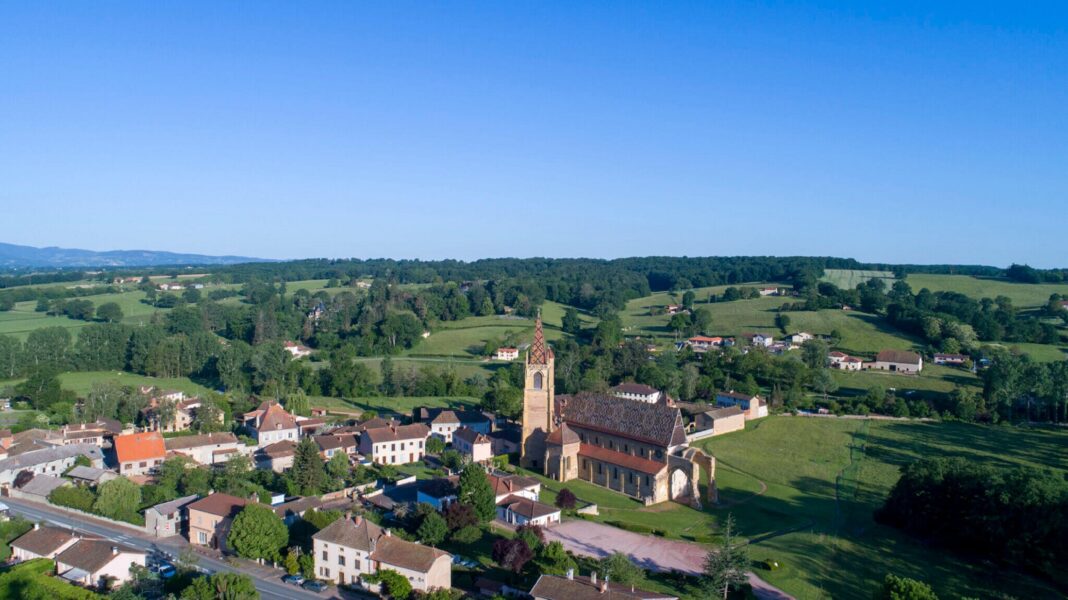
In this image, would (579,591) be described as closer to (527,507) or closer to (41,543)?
(527,507)

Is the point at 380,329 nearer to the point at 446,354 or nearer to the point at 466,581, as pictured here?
the point at 446,354

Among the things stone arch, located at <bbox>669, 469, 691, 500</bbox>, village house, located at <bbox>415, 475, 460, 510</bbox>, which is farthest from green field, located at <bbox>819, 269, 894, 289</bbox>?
village house, located at <bbox>415, 475, 460, 510</bbox>

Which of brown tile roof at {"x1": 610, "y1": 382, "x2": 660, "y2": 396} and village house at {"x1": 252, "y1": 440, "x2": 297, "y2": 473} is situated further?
brown tile roof at {"x1": 610, "y1": 382, "x2": 660, "y2": 396}

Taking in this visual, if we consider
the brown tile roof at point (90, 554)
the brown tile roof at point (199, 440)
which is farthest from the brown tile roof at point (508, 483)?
the brown tile roof at point (199, 440)

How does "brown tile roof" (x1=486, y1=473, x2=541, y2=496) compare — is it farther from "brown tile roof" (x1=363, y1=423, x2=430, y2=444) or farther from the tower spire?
"brown tile roof" (x1=363, y1=423, x2=430, y2=444)

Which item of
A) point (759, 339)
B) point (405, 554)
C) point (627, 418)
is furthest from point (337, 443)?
point (759, 339)

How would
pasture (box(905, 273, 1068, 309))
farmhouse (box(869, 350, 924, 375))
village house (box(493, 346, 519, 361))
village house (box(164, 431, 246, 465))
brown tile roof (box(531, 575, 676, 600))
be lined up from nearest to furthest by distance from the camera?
brown tile roof (box(531, 575, 676, 600)) < village house (box(164, 431, 246, 465)) < farmhouse (box(869, 350, 924, 375)) < village house (box(493, 346, 519, 361)) < pasture (box(905, 273, 1068, 309))
